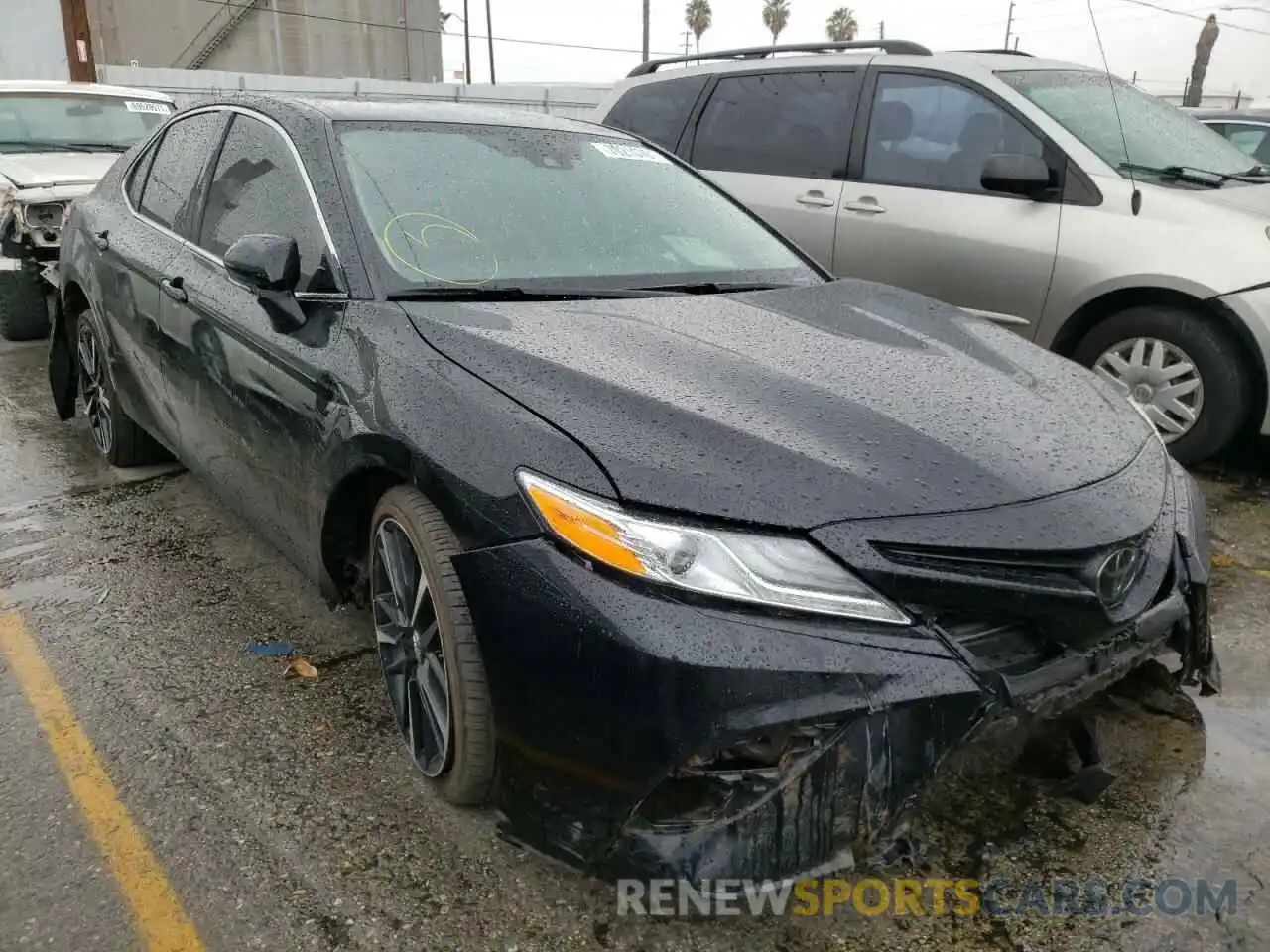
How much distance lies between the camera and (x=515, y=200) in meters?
Result: 2.99

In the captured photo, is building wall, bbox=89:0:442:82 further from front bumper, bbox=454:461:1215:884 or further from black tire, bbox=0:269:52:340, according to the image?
front bumper, bbox=454:461:1215:884

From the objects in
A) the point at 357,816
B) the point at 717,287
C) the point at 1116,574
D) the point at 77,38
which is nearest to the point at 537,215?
the point at 717,287

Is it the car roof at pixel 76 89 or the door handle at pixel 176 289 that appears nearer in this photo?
the door handle at pixel 176 289

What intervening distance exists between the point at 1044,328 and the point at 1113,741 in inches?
102

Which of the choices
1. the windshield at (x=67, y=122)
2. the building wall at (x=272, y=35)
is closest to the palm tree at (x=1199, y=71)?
the windshield at (x=67, y=122)

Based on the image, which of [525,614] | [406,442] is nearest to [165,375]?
[406,442]

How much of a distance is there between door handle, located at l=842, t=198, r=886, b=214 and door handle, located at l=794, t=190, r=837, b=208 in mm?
110

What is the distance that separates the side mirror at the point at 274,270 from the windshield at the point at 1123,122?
3688 millimetres

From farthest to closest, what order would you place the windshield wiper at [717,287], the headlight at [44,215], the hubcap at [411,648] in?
the headlight at [44,215]
the windshield wiper at [717,287]
the hubcap at [411,648]

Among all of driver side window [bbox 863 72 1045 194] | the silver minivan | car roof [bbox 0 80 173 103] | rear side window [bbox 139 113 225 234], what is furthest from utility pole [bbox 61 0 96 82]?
driver side window [bbox 863 72 1045 194]

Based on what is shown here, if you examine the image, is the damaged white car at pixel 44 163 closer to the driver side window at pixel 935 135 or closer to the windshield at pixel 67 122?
the windshield at pixel 67 122

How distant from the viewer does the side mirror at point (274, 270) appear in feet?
8.44

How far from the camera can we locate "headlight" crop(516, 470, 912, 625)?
1.78 meters

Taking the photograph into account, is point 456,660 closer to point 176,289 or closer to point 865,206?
point 176,289
